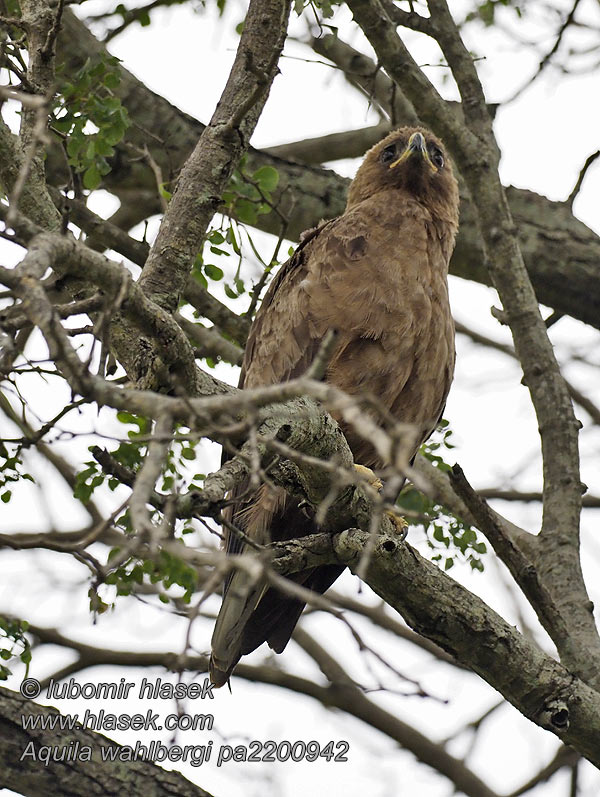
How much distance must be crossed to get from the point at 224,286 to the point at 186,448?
806mm

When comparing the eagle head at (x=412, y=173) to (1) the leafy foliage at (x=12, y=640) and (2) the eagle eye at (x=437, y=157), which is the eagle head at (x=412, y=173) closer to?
(2) the eagle eye at (x=437, y=157)

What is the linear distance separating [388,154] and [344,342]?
1.72 m

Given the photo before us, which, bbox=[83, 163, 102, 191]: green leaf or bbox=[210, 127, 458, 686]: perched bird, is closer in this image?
bbox=[83, 163, 102, 191]: green leaf

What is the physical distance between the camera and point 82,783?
3660mm

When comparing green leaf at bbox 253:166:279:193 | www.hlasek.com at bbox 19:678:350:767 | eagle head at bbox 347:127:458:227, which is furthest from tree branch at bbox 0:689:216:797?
eagle head at bbox 347:127:458:227

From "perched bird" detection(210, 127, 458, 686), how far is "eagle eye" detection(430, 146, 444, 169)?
0.80m

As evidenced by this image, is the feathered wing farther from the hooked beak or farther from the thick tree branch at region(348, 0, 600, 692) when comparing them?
the hooked beak

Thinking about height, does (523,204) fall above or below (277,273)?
above

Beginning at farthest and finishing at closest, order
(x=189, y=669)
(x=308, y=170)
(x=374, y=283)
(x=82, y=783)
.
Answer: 1. (x=308, y=170)
2. (x=189, y=669)
3. (x=374, y=283)
4. (x=82, y=783)

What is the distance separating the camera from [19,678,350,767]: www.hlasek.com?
12.0 ft

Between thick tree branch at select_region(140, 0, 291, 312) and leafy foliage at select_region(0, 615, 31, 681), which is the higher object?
thick tree branch at select_region(140, 0, 291, 312)

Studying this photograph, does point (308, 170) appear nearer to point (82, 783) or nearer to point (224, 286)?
point (224, 286)

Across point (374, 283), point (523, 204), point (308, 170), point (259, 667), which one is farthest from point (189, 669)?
point (523, 204)

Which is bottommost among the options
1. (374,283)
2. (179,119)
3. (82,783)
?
(82,783)
